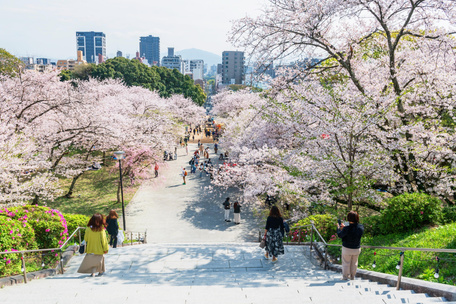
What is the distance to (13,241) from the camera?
7.16m

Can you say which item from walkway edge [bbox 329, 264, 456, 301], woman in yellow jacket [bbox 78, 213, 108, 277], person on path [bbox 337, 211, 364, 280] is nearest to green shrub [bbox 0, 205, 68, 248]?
woman in yellow jacket [bbox 78, 213, 108, 277]

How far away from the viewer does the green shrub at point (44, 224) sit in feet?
27.7

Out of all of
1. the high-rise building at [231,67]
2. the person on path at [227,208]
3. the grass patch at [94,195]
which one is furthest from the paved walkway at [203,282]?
the high-rise building at [231,67]

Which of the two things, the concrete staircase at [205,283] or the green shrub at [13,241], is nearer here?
the concrete staircase at [205,283]

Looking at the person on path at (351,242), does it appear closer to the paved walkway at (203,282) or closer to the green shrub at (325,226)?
the paved walkway at (203,282)

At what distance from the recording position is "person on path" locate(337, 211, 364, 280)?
5.54 meters

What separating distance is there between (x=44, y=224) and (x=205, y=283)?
5.15m

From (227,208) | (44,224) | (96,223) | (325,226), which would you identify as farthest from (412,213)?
(44,224)

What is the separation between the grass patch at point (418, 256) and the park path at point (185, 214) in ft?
23.1

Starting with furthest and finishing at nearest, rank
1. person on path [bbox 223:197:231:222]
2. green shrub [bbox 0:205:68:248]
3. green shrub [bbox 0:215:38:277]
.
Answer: person on path [bbox 223:197:231:222] → green shrub [bbox 0:205:68:248] → green shrub [bbox 0:215:38:277]

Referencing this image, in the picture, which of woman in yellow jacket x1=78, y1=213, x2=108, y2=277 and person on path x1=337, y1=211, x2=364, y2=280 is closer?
person on path x1=337, y1=211, x2=364, y2=280

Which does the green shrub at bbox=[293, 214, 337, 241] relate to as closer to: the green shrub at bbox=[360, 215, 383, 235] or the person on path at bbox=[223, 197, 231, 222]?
the green shrub at bbox=[360, 215, 383, 235]

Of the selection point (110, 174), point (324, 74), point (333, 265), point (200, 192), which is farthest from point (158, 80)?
point (333, 265)

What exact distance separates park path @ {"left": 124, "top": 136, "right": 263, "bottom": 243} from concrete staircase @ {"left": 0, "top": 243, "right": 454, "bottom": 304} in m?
5.37
